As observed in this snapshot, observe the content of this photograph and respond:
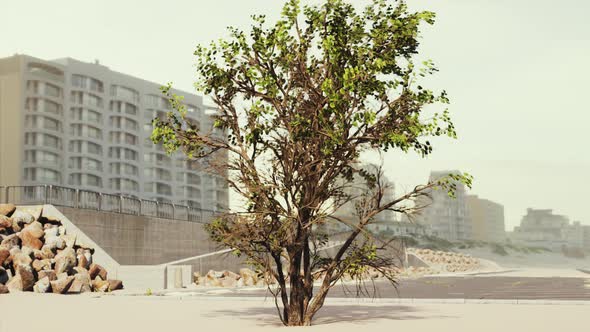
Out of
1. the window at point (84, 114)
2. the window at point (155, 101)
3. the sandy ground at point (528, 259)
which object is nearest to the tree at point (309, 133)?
the window at point (84, 114)

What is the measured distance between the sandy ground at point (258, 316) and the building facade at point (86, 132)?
6408cm

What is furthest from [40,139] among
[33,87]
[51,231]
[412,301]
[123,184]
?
[412,301]

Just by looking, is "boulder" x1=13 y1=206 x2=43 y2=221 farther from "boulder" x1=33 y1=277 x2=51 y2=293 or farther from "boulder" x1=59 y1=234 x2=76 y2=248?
"boulder" x1=33 y1=277 x2=51 y2=293

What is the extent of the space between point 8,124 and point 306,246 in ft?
296

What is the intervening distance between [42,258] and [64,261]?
50.2 inches

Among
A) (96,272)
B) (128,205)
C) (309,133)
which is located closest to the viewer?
(309,133)

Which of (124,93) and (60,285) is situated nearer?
(60,285)

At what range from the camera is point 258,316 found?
62.1 feet

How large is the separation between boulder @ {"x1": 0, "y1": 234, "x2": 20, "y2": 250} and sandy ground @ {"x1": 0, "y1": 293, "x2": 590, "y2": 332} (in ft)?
25.1

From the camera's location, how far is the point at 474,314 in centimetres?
1864

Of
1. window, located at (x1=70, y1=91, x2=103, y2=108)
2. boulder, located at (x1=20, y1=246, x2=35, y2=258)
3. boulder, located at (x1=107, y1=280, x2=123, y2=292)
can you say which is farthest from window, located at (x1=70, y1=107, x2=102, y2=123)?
boulder, located at (x1=107, y1=280, x2=123, y2=292)

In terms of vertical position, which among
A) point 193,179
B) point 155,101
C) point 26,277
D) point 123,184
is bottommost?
point 26,277

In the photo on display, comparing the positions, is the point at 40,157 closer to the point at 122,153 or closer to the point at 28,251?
the point at 122,153

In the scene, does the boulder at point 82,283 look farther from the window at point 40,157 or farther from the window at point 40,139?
the window at point 40,139
